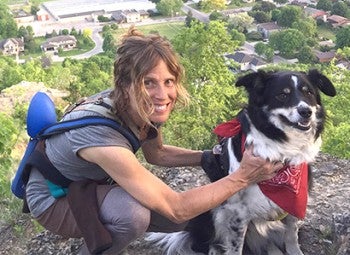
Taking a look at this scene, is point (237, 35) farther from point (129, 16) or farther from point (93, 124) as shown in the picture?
point (93, 124)

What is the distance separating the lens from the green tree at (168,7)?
47000mm

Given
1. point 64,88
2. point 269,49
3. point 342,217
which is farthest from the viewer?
point 269,49

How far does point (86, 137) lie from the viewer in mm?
2992

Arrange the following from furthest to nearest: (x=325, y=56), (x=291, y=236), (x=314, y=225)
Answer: (x=325, y=56)
(x=314, y=225)
(x=291, y=236)

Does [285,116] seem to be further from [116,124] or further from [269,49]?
[269,49]

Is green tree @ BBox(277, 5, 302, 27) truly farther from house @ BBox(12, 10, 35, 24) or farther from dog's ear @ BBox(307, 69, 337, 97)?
dog's ear @ BBox(307, 69, 337, 97)

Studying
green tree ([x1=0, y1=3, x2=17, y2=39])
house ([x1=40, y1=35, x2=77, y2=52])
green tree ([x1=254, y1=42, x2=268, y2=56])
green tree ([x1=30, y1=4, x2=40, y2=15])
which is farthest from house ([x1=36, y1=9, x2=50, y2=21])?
green tree ([x1=254, y1=42, x2=268, y2=56])

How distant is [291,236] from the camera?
147 inches

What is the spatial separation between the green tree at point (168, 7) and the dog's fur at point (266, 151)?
44.3 metres

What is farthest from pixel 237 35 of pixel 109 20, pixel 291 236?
pixel 291 236

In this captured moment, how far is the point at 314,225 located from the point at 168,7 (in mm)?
44145

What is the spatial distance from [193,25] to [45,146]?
1009 cm

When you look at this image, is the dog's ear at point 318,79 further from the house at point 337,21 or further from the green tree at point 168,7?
the green tree at point 168,7

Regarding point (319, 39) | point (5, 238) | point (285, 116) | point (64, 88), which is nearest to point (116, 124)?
point (285, 116)
